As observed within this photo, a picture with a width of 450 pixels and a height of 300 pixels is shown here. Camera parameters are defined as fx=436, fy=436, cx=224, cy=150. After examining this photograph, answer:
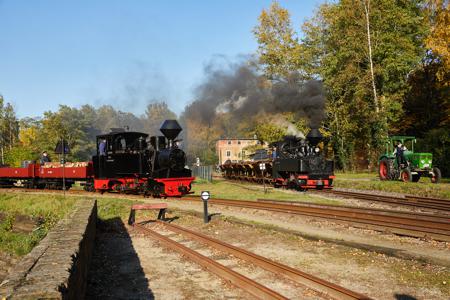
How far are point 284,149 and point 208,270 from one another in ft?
55.3

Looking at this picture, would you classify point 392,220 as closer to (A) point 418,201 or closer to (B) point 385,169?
(A) point 418,201

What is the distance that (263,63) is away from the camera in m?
28.9

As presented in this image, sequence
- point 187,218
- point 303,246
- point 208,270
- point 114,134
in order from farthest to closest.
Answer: point 114,134, point 187,218, point 303,246, point 208,270

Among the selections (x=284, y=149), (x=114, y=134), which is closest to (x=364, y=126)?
(x=284, y=149)

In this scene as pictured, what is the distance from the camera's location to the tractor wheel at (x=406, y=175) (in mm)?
22984

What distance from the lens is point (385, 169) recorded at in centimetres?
2522

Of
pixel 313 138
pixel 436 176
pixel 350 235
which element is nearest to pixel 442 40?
pixel 436 176

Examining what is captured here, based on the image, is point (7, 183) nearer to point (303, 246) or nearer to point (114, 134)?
point (114, 134)

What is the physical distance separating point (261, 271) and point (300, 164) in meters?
15.0

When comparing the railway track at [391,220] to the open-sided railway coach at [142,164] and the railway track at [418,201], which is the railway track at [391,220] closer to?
the railway track at [418,201]

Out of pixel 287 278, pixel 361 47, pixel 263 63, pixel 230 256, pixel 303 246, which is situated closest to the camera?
pixel 287 278

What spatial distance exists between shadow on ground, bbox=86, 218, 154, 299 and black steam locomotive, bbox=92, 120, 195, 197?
21.9 ft

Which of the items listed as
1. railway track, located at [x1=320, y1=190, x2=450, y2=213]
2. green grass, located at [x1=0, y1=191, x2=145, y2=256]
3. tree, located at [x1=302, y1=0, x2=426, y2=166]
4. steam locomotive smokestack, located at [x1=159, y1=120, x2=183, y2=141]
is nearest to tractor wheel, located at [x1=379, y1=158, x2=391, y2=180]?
railway track, located at [x1=320, y1=190, x2=450, y2=213]

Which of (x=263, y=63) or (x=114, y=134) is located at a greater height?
(x=263, y=63)
